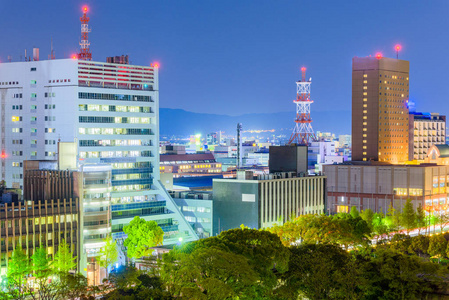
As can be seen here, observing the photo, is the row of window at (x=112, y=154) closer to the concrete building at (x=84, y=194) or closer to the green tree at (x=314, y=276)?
the concrete building at (x=84, y=194)

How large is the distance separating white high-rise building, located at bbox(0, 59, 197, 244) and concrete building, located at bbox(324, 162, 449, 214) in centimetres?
5030

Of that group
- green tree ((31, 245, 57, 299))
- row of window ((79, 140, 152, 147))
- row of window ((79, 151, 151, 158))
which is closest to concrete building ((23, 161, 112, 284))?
green tree ((31, 245, 57, 299))

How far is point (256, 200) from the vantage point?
369 ft

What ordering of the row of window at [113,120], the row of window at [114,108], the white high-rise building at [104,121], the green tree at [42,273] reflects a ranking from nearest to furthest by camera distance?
the green tree at [42,273] → the white high-rise building at [104,121] → the row of window at [113,120] → the row of window at [114,108]

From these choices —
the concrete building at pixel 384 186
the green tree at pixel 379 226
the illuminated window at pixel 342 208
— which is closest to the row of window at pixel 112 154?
the green tree at pixel 379 226

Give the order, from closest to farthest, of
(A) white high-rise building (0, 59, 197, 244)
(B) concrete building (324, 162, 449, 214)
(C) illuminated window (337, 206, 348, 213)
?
(A) white high-rise building (0, 59, 197, 244)
(B) concrete building (324, 162, 449, 214)
(C) illuminated window (337, 206, 348, 213)

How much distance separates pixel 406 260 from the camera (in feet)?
235

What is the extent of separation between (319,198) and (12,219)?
208 feet

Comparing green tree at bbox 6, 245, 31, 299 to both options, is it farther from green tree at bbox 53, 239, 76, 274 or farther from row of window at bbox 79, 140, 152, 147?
row of window at bbox 79, 140, 152, 147

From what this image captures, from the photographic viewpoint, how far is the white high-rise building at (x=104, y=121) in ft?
373

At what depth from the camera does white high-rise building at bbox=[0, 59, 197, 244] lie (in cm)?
11375

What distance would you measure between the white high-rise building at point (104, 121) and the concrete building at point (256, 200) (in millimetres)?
6640

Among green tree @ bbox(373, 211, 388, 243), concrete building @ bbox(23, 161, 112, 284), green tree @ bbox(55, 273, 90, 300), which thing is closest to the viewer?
green tree @ bbox(55, 273, 90, 300)

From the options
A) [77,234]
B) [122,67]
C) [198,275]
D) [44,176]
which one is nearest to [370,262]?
[198,275]
